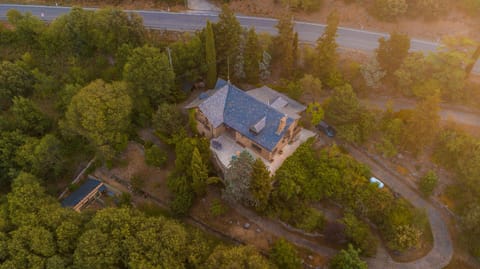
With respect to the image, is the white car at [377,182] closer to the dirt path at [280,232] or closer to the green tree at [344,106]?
the green tree at [344,106]

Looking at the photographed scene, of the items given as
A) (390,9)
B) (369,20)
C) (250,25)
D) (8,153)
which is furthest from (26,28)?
(390,9)

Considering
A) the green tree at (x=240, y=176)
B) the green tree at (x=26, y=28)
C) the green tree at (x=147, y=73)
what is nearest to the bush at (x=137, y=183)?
the green tree at (x=147, y=73)

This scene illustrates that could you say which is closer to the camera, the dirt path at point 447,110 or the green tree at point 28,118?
the green tree at point 28,118

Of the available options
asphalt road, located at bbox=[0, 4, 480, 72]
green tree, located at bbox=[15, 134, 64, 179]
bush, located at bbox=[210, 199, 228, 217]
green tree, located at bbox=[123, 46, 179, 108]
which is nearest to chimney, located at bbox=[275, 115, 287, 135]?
bush, located at bbox=[210, 199, 228, 217]

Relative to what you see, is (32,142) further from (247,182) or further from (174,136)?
(247,182)

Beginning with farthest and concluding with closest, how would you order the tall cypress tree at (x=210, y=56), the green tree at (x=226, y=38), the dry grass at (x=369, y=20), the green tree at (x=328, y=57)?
the dry grass at (x=369, y=20), the green tree at (x=226, y=38), the tall cypress tree at (x=210, y=56), the green tree at (x=328, y=57)

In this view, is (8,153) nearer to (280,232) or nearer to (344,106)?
(280,232)
